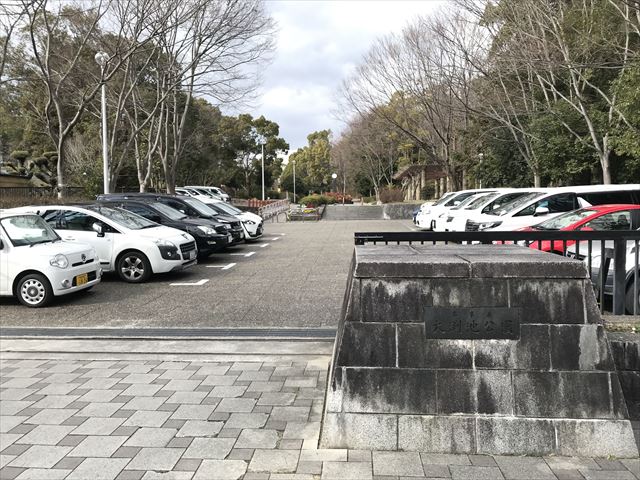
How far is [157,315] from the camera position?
7.63 m

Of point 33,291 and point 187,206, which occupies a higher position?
point 187,206

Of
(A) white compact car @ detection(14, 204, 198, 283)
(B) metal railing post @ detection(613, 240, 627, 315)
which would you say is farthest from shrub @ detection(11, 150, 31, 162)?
(B) metal railing post @ detection(613, 240, 627, 315)

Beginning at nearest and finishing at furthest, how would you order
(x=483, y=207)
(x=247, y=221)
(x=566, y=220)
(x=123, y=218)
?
(x=566, y=220)
(x=123, y=218)
(x=483, y=207)
(x=247, y=221)

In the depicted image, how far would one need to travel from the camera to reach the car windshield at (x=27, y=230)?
8469mm

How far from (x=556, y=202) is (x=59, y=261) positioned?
11.0 metres

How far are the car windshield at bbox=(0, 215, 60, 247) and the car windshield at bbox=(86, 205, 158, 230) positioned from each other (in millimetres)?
1686

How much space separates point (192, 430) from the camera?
3.77 meters

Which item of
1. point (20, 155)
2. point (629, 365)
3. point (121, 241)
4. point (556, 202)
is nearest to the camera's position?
point (629, 365)

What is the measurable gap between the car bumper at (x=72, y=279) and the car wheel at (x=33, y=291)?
163 millimetres

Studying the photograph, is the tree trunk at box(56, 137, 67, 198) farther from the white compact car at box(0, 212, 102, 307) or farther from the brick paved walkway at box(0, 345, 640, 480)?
A: the brick paved walkway at box(0, 345, 640, 480)

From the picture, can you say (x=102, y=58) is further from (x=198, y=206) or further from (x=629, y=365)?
(x=629, y=365)

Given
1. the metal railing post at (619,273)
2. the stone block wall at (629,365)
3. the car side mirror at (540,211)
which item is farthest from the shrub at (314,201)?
the stone block wall at (629,365)

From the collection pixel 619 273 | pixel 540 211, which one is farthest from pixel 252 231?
pixel 619 273

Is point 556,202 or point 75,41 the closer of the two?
point 556,202
